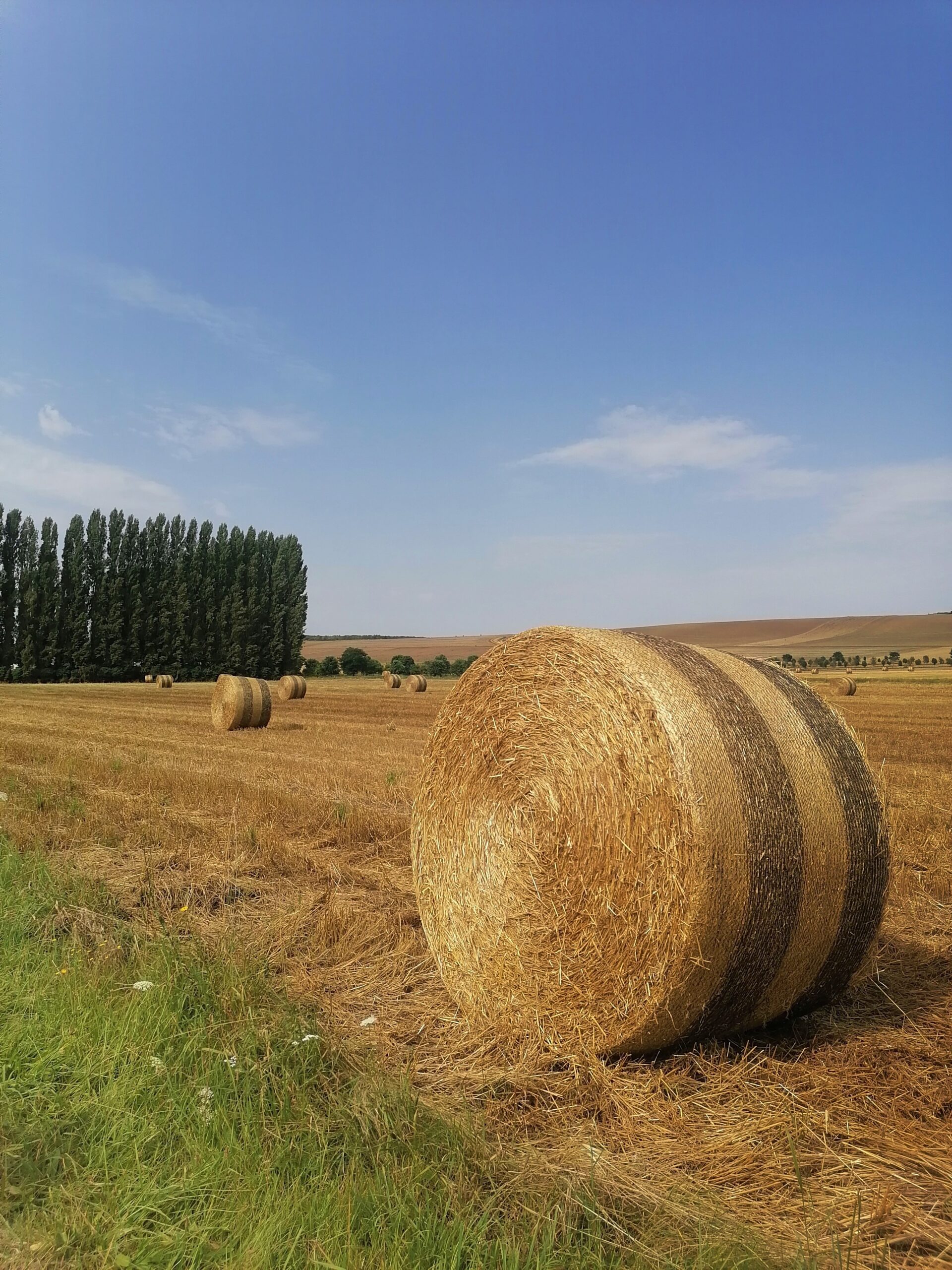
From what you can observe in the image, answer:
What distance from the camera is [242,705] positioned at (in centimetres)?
1919

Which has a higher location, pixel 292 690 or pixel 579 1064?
pixel 579 1064

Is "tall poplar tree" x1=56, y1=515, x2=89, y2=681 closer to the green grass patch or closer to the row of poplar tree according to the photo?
the row of poplar tree

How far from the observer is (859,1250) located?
2.53 metres

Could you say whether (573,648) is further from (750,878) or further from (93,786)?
(93,786)

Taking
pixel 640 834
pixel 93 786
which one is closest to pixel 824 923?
pixel 640 834

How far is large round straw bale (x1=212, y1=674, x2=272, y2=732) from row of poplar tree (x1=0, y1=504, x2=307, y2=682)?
36131 mm

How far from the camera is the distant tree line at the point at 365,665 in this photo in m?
56.4

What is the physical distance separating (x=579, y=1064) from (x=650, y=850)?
37.3 inches

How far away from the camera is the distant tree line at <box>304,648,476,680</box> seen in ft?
185

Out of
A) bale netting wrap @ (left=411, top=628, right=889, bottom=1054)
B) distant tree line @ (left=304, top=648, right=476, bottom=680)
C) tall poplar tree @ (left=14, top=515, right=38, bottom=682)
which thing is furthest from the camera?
distant tree line @ (left=304, top=648, right=476, bottom=680)

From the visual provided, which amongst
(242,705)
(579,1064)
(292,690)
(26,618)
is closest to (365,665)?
(26,618)

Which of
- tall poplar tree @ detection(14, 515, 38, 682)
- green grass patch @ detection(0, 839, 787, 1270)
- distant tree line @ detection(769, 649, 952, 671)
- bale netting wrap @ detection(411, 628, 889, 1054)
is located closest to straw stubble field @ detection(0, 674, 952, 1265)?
bale netting wrap @ detection(411, 628, 889, 1054)

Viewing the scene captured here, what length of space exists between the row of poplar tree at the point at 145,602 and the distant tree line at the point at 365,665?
10.5 ft

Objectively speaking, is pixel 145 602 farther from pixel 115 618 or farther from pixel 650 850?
pixel 650 850
